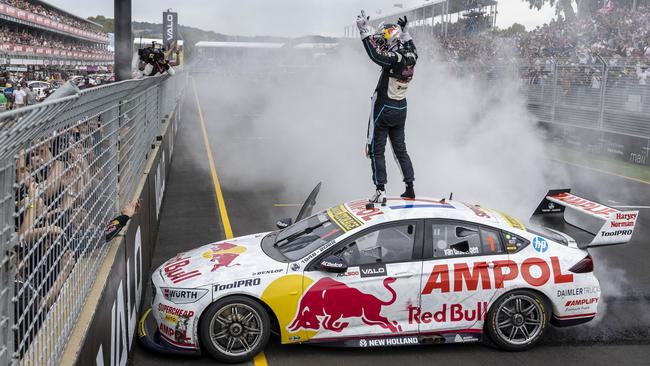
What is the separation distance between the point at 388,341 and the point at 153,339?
6.47ft

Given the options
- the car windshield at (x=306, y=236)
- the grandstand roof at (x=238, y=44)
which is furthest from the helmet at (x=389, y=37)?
the grandstand roof at (x=238, y=44)

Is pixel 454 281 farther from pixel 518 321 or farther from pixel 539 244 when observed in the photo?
pixel 539 244

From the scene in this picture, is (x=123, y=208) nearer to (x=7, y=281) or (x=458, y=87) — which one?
(x=7, y=281)

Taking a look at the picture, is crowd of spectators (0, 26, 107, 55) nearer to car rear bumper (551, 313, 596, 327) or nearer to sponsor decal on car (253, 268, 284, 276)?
sponsor decal on car (253, 268, 284, 276)

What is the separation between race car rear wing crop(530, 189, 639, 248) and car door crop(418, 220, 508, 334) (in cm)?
119

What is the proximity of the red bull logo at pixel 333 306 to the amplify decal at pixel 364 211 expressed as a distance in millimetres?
648

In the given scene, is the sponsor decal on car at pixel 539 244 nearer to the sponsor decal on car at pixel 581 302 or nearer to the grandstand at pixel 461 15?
the sponsor decal on car at pixel 581 302

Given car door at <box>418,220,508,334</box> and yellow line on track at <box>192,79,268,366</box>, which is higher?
car door at <box>418,220,508,334</box>

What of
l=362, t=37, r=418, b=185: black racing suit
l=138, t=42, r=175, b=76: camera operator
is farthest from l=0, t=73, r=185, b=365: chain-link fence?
l=138, t=42, r=175, b=76: camera operator

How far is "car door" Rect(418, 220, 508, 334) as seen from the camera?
5.57 metres

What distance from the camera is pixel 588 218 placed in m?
7.11

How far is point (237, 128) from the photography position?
27.1 metres

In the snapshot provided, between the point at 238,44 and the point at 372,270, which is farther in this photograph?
the point at 238,44

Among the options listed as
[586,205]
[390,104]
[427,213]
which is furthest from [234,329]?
[586,205]
